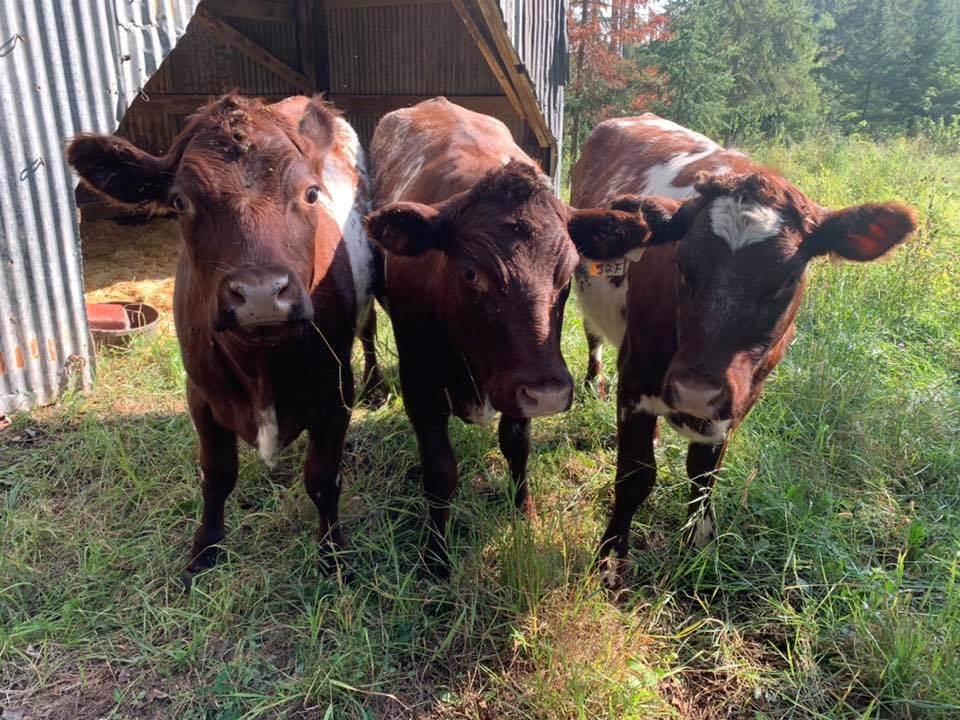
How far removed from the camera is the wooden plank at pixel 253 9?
27.2 feet

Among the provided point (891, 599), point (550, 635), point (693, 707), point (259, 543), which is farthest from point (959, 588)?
point (259, 543)

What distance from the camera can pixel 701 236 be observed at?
257 cm

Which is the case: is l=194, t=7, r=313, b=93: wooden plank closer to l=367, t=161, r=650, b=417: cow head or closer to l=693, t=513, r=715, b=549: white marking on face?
l=367, t=161, r=650, b=417: cow head

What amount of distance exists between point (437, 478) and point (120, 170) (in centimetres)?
186

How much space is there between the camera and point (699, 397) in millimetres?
2455

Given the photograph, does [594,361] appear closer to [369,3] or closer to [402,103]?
[402,103]

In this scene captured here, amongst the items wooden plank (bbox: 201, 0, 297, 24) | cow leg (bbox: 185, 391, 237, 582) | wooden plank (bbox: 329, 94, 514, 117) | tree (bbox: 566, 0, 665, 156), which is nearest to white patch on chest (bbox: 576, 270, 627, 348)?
cow leg (bbox: 185, 391, 237, 582)

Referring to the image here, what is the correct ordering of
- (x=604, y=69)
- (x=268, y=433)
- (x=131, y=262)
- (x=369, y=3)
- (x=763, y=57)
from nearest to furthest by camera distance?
1. (x=268, y=433)
2. (x=131, y=262)
3. (x=369, y=3)
4. (x=604, y=69)
5. (x=763, y=57)

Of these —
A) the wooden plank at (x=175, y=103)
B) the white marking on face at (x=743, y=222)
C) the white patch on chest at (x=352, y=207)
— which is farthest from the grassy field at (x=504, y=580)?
the wooden plank at (x=175, y=103)

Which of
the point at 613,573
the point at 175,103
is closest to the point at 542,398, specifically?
the point at 613,573

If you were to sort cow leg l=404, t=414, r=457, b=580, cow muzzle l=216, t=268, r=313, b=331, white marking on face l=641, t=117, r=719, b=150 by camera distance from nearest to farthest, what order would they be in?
cow muzzle l=216, t=268, r=313, b=331 → cow leg l=404, t=414, r=457, b=580 → white marking on face l=641, t=117, r=719, b=150

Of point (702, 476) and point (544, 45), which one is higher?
point (544, 45)

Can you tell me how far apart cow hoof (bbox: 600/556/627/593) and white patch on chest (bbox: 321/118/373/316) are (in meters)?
1.81

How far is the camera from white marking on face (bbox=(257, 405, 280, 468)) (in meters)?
2.75
